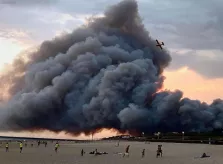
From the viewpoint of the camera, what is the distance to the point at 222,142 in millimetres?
97625

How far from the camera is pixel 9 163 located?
42.3m

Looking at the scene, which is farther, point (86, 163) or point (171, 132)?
point (171, 132)

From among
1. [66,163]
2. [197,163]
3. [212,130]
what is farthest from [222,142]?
[66,163]

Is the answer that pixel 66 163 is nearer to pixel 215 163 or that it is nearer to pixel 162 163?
pixel 162 163

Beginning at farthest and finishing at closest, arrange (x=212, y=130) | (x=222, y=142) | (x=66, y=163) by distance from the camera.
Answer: (x=212, y=130), (x=222, y=142), (x=66, y=163)

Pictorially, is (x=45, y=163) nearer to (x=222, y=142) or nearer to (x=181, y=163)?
(x=181, y=163)

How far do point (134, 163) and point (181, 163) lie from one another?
4757 millimetres

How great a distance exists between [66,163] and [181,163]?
11.6 metres

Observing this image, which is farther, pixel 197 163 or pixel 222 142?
pixel 222 142

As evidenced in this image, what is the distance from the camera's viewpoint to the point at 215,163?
40719 mm

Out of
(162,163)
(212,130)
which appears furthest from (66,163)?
(212,130)

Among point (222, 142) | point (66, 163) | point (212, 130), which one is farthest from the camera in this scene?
point (212, 130)

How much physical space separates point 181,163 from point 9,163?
58.2 ft

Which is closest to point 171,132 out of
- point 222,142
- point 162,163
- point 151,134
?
point 151,134
